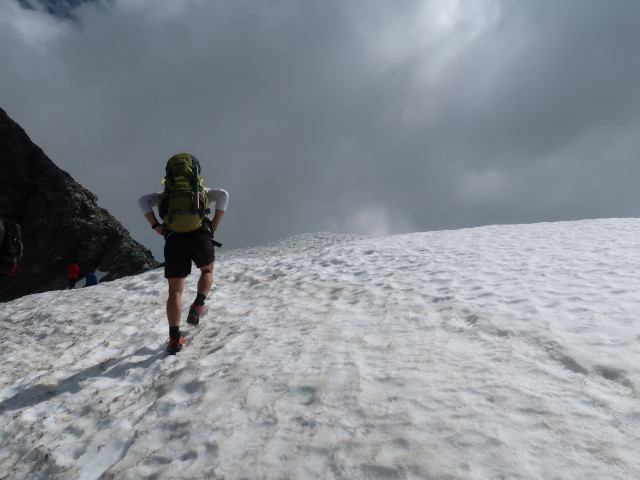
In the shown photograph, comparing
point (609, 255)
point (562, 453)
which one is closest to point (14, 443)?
point (562, 453)

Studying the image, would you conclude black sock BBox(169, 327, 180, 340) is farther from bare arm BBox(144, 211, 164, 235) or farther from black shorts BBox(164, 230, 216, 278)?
bare arm BBox(144, 211, 164, 235)

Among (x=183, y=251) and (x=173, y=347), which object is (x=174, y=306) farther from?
(x=183, y=251)

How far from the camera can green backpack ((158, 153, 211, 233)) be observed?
4.79 metres

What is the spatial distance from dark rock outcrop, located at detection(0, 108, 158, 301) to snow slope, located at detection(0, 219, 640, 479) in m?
20.4

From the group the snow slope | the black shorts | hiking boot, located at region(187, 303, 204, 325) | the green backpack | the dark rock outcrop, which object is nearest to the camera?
the snow slope

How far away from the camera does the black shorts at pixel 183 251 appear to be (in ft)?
16.1

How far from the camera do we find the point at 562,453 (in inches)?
89.3

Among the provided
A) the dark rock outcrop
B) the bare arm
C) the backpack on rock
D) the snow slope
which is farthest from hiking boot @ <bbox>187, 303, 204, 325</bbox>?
the dark rock outcrop

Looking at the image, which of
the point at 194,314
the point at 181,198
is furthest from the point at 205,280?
the point at 181,198

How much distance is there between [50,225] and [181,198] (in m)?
25.4

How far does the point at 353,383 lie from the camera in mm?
3379

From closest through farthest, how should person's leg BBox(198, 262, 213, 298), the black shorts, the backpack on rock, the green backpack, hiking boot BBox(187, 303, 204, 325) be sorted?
the backpack on rock
the green backpack
the black shorts
person's leg BBox(198, 262, 213, 298)
hiking boot BBox(187, 303, 204, 325)

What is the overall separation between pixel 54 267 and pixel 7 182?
7.10 m

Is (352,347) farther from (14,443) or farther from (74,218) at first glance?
(74,218)
